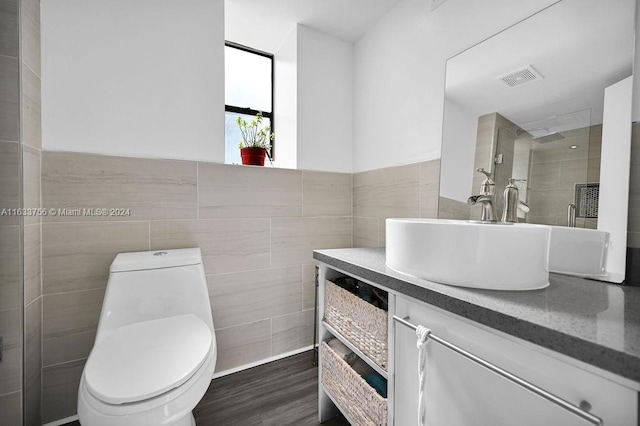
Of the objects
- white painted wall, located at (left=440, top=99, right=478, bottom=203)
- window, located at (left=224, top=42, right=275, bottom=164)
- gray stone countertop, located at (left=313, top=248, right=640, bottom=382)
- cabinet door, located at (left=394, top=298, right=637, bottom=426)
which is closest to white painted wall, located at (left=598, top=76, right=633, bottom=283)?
gray stone countertop, located at (left=313, top=248, right=640, bottom=382)

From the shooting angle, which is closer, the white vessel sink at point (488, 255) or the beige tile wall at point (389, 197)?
the white vessel sink at point (488, 255)

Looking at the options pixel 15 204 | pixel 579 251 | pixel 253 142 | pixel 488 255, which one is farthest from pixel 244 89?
pixel 579 251

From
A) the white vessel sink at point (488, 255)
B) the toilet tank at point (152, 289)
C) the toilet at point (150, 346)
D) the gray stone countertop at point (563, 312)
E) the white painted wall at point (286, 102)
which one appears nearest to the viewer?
the gray stone countertop at point (563, 312)

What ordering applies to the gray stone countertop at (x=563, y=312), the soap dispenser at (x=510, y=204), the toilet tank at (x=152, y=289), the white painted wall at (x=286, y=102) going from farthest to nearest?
1. the white painted wall at (x=286, y=102)
2. the toilet tank at (x=152, y=289)
3. the soap dispenser at (x=510, y=204)
4. the gray stone countertop at (x=563, y=312)

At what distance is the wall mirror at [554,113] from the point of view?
915 mm

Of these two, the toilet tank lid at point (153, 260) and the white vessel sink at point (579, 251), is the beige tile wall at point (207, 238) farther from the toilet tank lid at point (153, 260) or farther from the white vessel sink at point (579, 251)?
the white vessel sink at point (579, 251)

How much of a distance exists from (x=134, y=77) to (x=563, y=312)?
196cm

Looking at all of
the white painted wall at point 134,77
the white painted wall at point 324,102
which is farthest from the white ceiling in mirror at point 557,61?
the white painted wall at point 134,77

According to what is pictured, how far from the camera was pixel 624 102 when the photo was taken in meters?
0.90

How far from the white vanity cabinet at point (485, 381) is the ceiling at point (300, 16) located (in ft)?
5.59

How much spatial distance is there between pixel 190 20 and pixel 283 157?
3.12 ft

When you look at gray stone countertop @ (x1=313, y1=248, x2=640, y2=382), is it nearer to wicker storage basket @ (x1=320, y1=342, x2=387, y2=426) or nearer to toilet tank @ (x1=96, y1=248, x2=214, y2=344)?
wicker storage basket @ (x1=320, y1=342, x2=387, y2=426)

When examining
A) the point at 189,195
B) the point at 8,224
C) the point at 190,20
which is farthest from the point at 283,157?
the point at 8,224

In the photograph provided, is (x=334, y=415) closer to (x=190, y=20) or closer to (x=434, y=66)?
(x=434, y=66)
